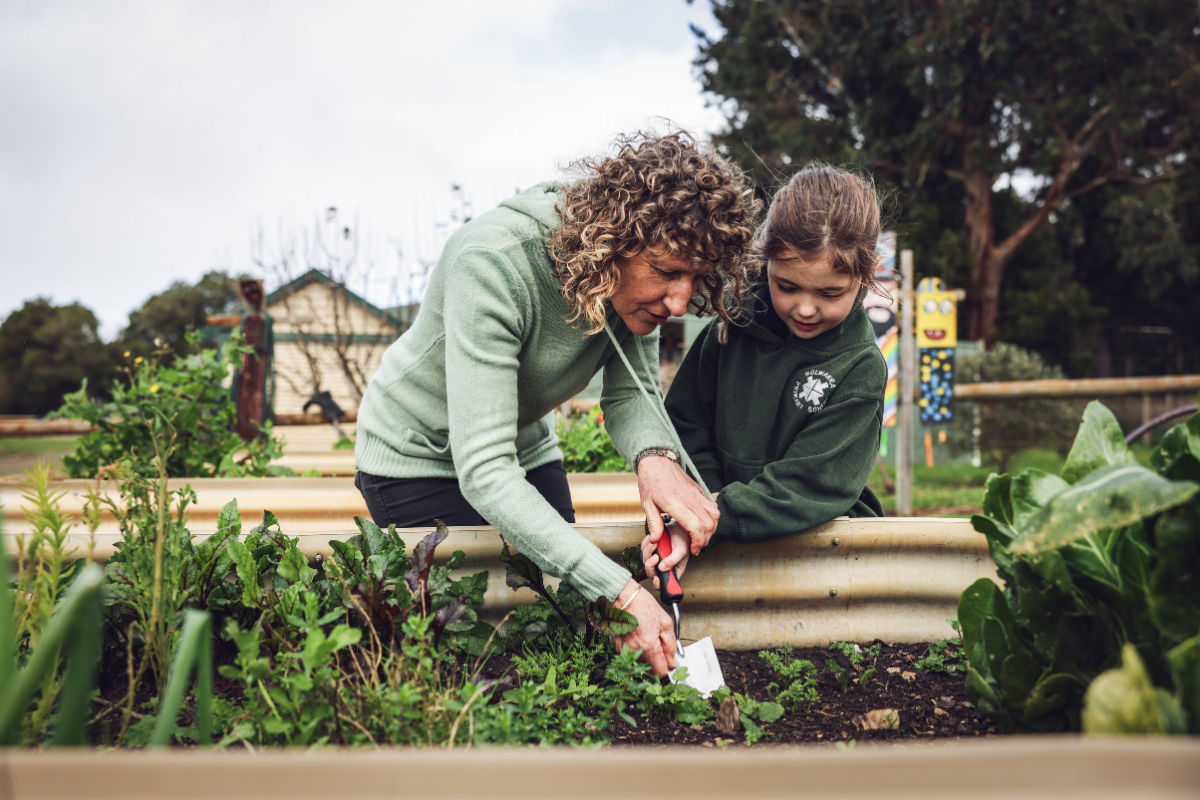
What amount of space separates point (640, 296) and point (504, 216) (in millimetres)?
375

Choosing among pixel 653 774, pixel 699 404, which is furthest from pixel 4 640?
pixel 699 404

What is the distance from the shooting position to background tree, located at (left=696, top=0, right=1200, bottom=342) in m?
14.2

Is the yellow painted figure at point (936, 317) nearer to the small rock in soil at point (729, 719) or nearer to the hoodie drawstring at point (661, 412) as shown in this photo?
the hoodie drawstring at point (661, 412)

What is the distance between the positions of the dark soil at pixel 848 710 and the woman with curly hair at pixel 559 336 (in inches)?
5.3

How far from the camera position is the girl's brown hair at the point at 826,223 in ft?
6.03

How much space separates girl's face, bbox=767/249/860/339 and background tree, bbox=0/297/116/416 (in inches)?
1206

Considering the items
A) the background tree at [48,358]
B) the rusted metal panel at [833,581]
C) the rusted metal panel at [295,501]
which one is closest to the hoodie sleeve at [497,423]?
the rusted metal panel at [833,581]

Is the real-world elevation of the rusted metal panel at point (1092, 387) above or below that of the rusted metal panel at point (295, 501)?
above

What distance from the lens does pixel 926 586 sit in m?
1.72

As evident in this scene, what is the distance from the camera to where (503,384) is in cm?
159

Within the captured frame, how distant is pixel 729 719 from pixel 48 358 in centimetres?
3467

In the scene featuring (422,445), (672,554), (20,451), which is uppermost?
(422,445)

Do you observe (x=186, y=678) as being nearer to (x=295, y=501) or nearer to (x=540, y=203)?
(x=540, y=203)

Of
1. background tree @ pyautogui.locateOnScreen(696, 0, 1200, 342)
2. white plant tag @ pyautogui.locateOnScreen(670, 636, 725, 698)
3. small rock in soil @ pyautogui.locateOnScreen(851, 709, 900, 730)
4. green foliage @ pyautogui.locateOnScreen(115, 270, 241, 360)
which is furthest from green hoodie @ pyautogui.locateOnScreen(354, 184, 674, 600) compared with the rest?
green foliage @ pyautogui.locateOnScreen(115, 270, 241, 360)
